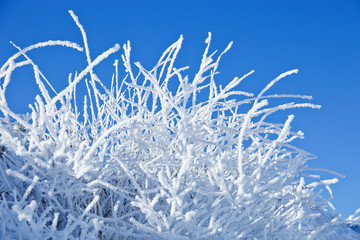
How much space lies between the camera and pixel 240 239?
4.15 feet

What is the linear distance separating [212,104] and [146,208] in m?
0.70

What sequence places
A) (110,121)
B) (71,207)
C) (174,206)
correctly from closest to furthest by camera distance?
(174,206) → (71,207) → (110,121)

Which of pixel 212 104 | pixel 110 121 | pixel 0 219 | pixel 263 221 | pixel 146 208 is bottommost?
pixel 0 219

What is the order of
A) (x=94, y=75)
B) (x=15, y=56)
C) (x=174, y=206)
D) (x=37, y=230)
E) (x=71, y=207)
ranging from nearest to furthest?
1. (x=37, y=230)
2. (x=174, y=206)
3. (x=71, y=207)
4. (x=15, y=56)
5. (x=94, y=75)

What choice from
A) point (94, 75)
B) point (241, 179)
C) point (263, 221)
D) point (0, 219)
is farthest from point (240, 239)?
point (94, 75)

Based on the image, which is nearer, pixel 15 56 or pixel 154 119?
pixel 15 56

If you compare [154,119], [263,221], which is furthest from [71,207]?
[263,221]

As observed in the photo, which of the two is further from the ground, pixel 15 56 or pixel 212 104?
pixel 212 104

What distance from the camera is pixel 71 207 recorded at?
124 cm

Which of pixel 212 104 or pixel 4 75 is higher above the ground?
pixel 212 104

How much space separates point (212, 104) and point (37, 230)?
0.97 meters

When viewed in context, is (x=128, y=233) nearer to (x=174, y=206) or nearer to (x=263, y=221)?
(x=174, y=206)

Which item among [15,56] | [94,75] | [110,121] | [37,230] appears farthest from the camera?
[110,121]

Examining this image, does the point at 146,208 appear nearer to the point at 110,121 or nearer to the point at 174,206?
the point at 174,206
